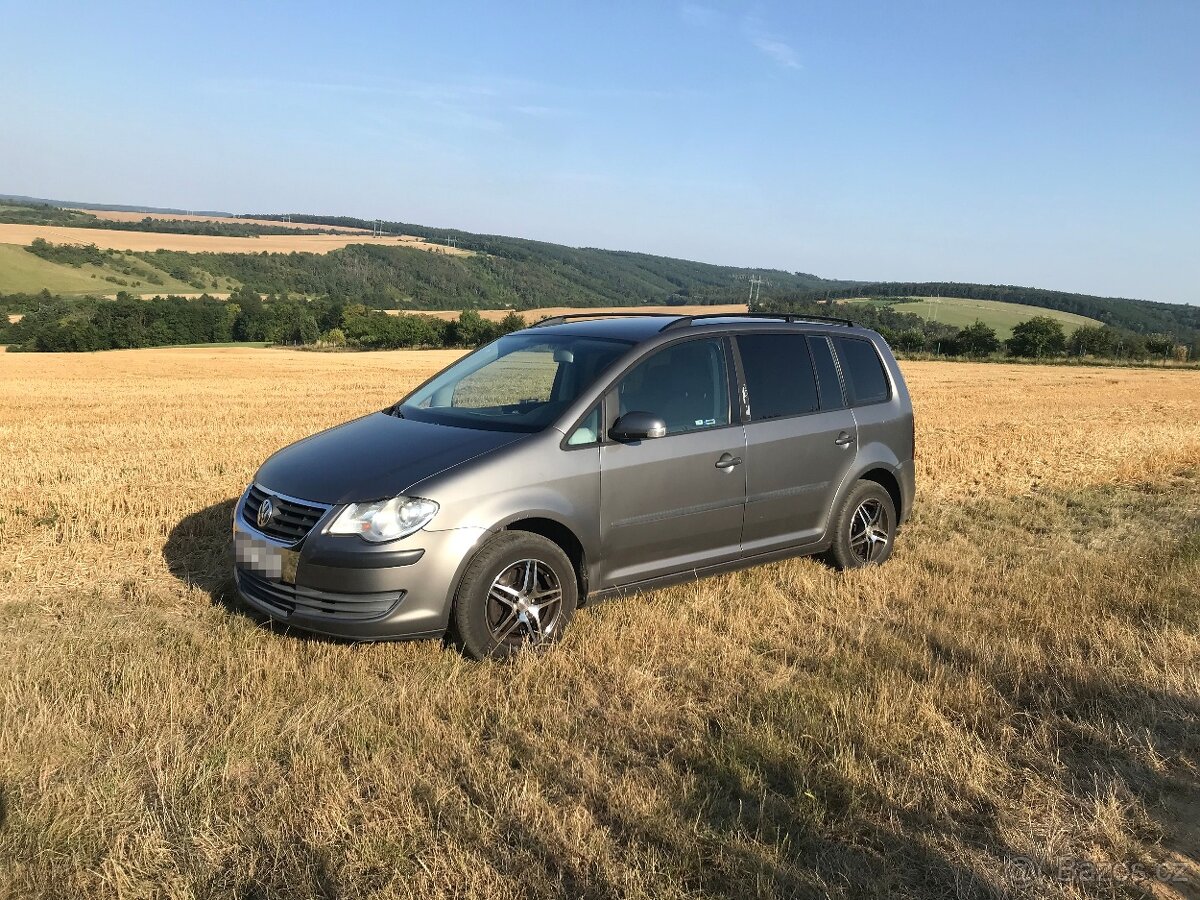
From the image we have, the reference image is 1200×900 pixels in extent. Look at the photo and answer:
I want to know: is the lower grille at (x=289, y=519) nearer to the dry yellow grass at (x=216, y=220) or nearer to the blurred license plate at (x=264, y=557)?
the blurred license plate at (x=264, y=557)

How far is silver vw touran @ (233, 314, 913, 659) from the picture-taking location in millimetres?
4117

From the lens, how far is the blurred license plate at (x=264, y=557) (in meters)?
4.21

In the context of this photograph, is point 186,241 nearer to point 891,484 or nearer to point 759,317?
point 759,317

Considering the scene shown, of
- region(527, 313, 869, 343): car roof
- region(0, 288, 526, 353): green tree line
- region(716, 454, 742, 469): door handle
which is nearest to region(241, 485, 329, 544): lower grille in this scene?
region(527, 313, 869, 343): car roof

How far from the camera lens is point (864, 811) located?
9.91 feet

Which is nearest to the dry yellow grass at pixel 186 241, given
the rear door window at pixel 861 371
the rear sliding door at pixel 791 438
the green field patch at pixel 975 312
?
the green field patch at pixel 975 312

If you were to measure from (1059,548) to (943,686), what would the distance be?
385 cm

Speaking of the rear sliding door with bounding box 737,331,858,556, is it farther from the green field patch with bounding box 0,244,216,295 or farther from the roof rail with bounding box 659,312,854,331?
the green field patch with bounding box 0,244,216,295

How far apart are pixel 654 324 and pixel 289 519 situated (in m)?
2.51

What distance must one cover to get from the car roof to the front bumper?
5.70ft

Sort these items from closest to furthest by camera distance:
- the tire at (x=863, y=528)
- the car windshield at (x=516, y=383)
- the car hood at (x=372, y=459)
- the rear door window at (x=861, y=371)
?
the car hood at (x=372, y=459)
the car windshield at (x=516, y=383)
the tire at (x=863, y=528)
the rear door window at (x=861, y=371)

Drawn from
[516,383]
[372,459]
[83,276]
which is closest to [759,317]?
[516,383]

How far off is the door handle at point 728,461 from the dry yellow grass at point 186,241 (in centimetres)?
11675

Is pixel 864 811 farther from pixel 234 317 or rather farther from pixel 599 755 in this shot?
pixel 234 317
